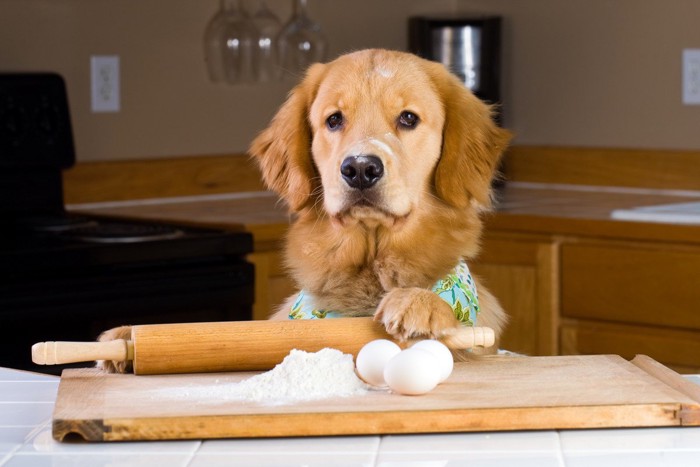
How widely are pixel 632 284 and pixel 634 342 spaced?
14cm

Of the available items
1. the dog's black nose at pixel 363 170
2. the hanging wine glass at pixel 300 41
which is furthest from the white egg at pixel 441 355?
the hanging wine glass at pixel 300 41

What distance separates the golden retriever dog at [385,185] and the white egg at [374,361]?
1.31 feet

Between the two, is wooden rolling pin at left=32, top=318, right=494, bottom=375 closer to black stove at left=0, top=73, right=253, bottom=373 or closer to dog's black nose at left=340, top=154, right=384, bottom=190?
dog's black nose at left=340, top=154, right=384, bottom=190

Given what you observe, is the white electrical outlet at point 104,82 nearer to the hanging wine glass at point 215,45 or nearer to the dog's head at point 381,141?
the hanging wine glass at point 215,45

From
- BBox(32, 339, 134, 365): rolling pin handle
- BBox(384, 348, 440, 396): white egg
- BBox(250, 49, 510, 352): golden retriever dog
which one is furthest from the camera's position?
BBox(250, 49, 510, 352): golden retriever dog

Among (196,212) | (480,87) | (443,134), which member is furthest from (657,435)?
(480,87)

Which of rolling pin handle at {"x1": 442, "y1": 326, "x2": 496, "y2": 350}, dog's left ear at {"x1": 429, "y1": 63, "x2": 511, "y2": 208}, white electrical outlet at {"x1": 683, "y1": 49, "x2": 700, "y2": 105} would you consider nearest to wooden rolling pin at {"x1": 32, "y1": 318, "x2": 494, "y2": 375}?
rolling pin handle at {"x1": 442, "y1": 326, "x2": 496, "y2": 350}

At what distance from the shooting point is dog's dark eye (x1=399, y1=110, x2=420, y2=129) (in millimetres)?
1810

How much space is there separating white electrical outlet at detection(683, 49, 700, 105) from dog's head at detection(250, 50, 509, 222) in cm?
175

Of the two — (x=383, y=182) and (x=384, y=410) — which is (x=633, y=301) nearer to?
(x=383, y=182)

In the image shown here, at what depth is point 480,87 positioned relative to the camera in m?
3.63

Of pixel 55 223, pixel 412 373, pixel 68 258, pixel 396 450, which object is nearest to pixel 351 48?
pixel 55 223

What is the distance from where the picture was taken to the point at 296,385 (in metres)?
1.19

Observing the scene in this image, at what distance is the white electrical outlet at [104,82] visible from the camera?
11.3 feet
